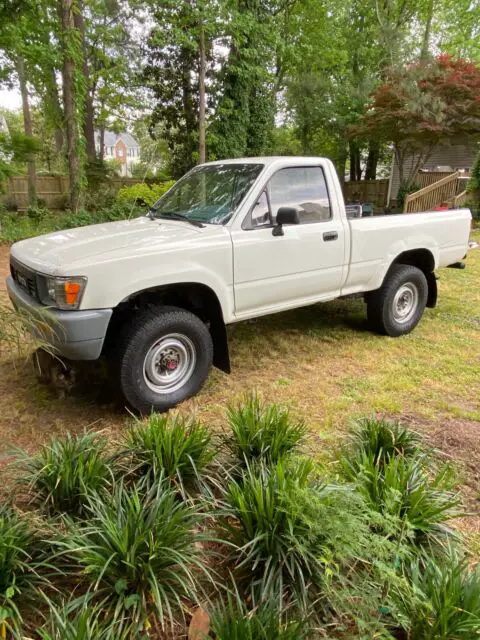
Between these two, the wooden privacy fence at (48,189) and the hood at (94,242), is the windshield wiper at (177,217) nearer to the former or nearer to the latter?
the hood at (94,242)

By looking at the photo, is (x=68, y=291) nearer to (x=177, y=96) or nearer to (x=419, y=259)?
(x=419, y=259)

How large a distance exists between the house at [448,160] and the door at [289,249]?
15521 mm

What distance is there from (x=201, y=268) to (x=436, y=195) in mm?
14200

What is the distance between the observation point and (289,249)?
4.04 meters

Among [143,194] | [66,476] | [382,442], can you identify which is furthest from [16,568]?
[143,194]

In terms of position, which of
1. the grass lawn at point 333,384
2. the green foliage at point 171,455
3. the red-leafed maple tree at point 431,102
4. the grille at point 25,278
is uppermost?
the red-leafed maple tree at point 431,102

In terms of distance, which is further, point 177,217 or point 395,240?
point 395,240

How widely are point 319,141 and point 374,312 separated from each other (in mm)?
20515

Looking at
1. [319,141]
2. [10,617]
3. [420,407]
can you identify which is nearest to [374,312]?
[420,407]

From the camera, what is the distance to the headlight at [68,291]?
2994mm

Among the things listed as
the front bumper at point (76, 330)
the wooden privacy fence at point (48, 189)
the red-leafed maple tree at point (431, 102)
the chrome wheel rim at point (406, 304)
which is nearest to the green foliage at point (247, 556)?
the front bumper at point (76, 330)

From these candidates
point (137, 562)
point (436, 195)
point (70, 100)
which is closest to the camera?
point (137, 562)

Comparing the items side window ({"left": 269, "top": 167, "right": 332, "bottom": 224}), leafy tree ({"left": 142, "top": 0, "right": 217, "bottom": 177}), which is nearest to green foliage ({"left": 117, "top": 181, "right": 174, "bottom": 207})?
leafy tree ({"left": 142, "top": 0, "right": 217, "bottom": 177})

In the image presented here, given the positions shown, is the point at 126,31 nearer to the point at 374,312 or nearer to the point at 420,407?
the point at 374,312
